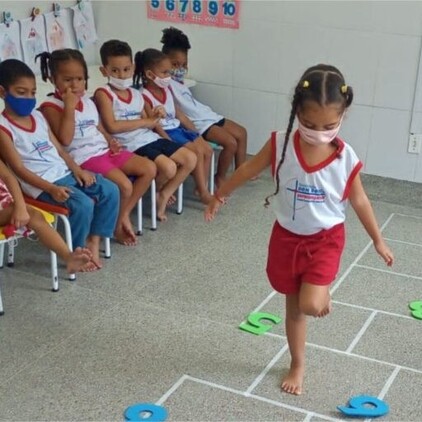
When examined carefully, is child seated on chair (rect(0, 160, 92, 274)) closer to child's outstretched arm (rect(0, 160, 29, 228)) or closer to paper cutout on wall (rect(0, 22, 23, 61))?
child's outstretched arm (rect(0, 160, 29, 228))

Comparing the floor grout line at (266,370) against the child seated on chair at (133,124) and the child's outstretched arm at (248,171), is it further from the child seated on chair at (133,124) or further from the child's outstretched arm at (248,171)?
the child seated on chair at (133,124)

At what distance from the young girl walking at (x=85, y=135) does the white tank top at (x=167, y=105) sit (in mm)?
358

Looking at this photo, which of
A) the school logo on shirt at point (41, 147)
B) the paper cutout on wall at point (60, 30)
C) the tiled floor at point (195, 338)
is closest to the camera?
the tiled floor at point (195, 338)

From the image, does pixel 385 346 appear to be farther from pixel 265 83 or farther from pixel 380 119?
pixel 265 83

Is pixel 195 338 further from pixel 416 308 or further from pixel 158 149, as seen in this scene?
pixel 158 149

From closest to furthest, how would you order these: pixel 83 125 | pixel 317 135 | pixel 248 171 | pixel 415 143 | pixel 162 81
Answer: pixel 317 135 < pixel 248 171 < pixel 83 125 < pixel 162 81 < pixel 415 143

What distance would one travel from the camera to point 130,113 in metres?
3.58

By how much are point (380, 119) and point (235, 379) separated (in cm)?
218

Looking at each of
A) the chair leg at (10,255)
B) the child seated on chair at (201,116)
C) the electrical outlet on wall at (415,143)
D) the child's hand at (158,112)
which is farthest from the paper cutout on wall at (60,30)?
the electrical outlet on wall at (415,143)

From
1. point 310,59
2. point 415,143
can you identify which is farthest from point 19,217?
point 415,143

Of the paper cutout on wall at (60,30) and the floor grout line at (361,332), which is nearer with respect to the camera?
the floor grout line at (361,332)

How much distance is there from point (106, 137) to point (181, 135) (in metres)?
0.53

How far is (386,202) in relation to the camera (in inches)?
161

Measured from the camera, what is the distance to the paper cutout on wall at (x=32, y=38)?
13.0 feet
